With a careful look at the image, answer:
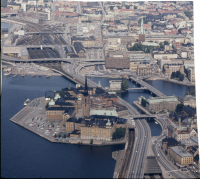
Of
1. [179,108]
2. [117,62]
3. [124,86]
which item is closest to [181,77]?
[124,86]

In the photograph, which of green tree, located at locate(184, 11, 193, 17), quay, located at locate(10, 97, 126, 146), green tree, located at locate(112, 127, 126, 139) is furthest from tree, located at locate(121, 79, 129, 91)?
green tree, located at locate(184, 11, 193, 17)

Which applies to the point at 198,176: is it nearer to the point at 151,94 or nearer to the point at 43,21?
the point at 151,94

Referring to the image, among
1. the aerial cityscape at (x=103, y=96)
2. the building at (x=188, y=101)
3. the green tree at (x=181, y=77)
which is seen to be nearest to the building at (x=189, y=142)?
the aerial cityscape at (x=103, y=96)

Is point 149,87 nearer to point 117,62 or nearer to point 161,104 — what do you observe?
point 161,104

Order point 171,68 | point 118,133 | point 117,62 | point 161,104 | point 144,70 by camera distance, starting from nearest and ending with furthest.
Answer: point 118,133 → point 161,104 → point 144,70 → point 171,68 → point 117,62

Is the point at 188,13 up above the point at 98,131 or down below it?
above

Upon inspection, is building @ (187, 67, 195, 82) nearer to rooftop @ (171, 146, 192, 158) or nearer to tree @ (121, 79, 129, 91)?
tree @ (121, 79, 129, 91)

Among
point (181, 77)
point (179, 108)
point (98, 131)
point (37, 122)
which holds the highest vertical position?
point (181, 77)
